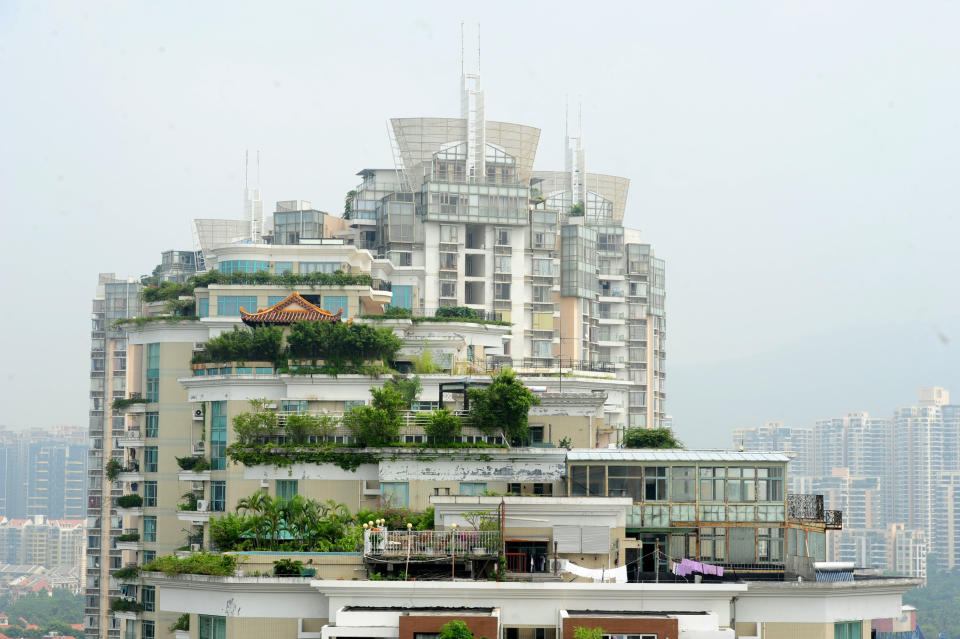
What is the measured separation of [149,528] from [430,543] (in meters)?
32.0

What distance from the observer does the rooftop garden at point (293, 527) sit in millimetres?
39250

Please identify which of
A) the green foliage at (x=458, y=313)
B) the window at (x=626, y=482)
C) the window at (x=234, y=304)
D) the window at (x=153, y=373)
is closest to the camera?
the window at (x=626, y=482)

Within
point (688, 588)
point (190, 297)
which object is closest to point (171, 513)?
point (190, 297)

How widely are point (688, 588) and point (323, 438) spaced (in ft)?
57.4

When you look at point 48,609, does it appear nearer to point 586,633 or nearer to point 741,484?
point 741,484

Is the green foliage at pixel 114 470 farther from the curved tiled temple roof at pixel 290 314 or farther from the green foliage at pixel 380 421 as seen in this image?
the green foliage at pixel 380 421

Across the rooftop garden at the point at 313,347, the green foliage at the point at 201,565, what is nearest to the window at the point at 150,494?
the rooftop garden at the point at 313,347

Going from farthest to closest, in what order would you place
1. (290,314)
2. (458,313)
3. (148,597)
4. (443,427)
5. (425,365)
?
1. (458,313)
2. (148,597)
3. (425,365)
4. (290,314)
5. (443,427)

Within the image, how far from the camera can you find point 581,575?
3644 cm

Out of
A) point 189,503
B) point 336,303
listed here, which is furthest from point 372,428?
point 336,303

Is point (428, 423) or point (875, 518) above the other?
point (428, 423)

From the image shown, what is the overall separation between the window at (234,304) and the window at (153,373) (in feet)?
12.2

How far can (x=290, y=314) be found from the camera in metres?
57.5

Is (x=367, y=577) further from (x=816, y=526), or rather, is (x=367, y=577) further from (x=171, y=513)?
(x=171, y=513)
